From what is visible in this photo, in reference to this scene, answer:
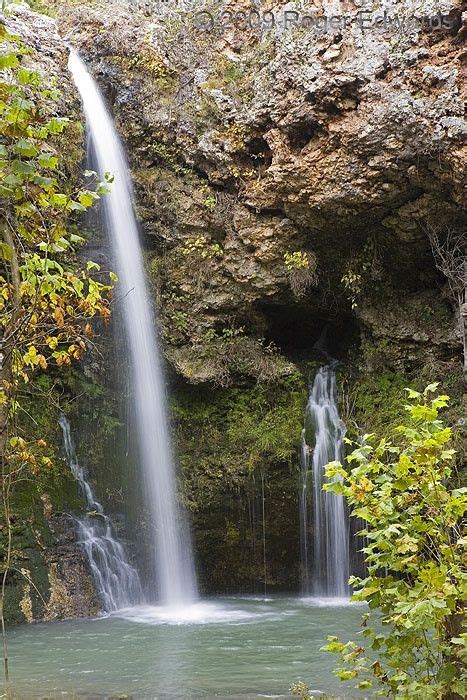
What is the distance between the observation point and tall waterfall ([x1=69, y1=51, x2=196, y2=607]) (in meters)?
10.4

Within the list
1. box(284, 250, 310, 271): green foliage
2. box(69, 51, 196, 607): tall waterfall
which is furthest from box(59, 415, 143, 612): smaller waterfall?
box(284, 250, 310, 271): green foliage

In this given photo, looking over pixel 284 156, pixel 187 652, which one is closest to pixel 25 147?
pixel 187 652

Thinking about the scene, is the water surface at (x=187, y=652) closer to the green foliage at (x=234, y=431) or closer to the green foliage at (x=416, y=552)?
the green foliage at (x=234, y=431)

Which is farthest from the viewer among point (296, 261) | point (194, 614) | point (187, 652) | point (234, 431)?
point (234, 431)

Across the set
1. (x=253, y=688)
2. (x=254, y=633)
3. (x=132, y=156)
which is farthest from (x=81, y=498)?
(x=132, y=156)

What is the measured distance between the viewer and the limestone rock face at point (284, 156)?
384 inches

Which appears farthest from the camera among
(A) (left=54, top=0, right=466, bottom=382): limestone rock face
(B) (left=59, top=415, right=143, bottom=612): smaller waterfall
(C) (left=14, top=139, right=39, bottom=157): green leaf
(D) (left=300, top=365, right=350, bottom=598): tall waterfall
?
(D) (left=300, top=365, right=350, bottom=598): tall waterfall

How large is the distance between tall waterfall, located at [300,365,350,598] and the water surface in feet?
1.73

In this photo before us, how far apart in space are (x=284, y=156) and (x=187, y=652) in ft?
23.5

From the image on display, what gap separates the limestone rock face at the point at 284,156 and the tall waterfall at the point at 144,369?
0.94 feet

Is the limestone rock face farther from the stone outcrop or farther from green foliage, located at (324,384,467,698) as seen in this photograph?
green foliage, located at (324,384,467,698)

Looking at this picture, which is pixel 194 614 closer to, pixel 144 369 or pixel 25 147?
pixel 144 369

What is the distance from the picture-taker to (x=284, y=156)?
34.7ft

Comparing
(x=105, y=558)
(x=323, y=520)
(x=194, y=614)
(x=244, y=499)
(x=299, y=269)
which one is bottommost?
(x=194, y=614)
